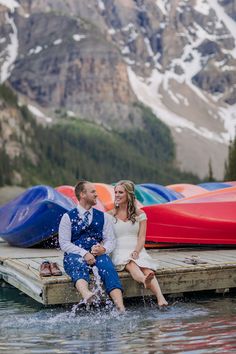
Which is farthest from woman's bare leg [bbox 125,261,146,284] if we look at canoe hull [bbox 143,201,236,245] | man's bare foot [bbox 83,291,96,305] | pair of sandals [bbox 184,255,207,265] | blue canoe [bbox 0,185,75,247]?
blue canoe [bbox 0,185,75,247]

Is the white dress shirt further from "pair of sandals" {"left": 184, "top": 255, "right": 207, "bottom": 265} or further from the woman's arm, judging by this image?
"pair of sandals" {"left": 184, "top": 255, "right": 207, "bottom": 265}

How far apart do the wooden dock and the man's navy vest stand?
0.54 m

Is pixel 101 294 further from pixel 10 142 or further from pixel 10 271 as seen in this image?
pixel 10 142

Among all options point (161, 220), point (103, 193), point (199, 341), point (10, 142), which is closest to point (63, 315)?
point (199, 341)

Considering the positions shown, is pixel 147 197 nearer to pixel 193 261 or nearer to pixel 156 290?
pixel 193 261

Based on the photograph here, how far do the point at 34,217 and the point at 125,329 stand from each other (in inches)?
265

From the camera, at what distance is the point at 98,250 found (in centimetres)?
855

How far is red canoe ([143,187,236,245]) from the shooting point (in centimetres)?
1280

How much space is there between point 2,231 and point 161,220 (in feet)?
13.1

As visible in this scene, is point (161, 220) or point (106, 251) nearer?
point (106, 251)

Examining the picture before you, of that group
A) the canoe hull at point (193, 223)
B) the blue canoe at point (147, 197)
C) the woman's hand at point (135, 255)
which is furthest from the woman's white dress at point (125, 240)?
the blue canoe at point (147, 197)

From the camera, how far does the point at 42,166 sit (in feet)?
527

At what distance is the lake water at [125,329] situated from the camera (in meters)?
6.62

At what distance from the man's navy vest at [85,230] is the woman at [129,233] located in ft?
1.03
